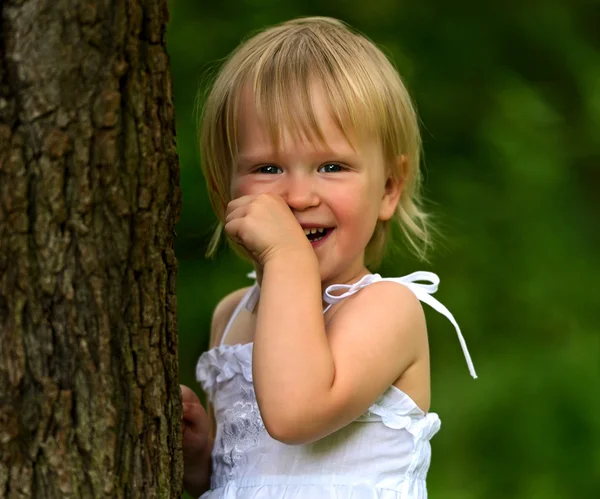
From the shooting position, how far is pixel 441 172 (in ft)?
12.9

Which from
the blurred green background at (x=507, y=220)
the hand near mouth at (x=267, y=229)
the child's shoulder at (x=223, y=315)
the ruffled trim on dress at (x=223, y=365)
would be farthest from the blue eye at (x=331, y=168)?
the blurred green background at (x=507, y=220)

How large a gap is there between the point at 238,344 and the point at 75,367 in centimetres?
73

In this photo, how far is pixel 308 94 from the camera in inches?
74.4

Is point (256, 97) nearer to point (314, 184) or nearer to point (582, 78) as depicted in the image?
point (314, 184)

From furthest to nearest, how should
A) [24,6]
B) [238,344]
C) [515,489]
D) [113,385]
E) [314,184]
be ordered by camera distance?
1. [515,489]
2. [238,344]
3. [314,184]
4. [113,385]
5. [24,6]

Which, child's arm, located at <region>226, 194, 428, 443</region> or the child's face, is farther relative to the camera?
the child's face

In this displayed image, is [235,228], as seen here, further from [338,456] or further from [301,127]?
[338,456]

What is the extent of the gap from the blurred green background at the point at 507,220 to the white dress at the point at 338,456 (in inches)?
68.1

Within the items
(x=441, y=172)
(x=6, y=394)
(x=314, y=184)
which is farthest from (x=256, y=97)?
(x=441, y=172)

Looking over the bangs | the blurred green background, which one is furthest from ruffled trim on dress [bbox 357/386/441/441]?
the blurred green background

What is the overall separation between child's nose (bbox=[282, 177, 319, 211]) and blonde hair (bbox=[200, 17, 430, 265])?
85 mm

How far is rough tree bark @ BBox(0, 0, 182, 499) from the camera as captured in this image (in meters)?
1.36

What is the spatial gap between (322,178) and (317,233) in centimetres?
11

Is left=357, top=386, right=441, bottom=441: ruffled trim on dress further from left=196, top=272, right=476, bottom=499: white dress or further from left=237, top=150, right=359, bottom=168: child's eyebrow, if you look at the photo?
left=237, top=150, right=359, bottom=168: child's eyebrow
